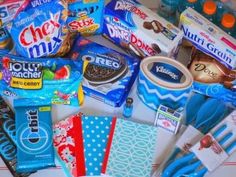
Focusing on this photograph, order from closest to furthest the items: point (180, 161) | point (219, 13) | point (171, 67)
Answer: point (180, 161) → point (171, 67) → point (219, 13)

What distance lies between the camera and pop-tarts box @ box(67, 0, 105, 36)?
1.04 metres

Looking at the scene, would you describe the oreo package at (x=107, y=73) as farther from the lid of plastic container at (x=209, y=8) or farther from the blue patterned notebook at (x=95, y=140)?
the lid of plastic container at (x=209, y=8)

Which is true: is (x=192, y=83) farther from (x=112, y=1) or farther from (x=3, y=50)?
(x=3, y=50)

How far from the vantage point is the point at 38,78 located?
3.10 feet

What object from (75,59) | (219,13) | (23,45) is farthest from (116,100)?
(219,13)

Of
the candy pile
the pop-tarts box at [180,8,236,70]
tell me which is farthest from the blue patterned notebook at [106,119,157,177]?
the pop-tarts box at [180,8,236,70]

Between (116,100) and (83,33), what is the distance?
0.24m

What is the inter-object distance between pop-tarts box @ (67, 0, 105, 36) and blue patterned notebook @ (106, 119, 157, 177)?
0.94 feet

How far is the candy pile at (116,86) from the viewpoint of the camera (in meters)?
0.90

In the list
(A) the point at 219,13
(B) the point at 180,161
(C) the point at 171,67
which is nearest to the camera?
(B) the point at 180,161

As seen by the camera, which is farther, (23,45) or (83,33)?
(83,33)

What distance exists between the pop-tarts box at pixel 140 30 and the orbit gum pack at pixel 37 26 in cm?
15

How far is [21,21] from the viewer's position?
3.05 ft

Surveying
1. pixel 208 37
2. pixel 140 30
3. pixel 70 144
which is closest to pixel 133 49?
pixel 140 30
